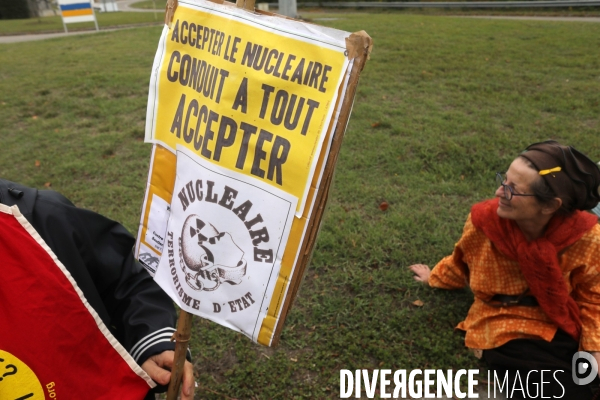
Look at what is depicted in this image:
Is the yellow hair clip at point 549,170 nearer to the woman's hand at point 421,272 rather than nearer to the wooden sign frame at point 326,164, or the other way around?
the woman's hand at point 421,272

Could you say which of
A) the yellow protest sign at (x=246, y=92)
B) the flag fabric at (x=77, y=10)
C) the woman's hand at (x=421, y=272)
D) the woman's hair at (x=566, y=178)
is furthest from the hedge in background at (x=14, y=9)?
the woman's hair at (x=566, y=178)

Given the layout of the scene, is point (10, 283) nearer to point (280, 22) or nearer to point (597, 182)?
point (280, 22)

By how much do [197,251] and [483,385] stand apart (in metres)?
1.86

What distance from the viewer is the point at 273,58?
110 centimetres

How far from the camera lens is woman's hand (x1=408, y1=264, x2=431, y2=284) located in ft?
9.82

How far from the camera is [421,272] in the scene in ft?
9.96

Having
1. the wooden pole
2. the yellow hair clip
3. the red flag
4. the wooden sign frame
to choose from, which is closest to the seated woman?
the yellow hair clip

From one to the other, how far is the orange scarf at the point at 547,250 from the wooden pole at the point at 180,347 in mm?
1622

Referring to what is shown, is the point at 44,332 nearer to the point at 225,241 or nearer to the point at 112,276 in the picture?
the point at 112,276

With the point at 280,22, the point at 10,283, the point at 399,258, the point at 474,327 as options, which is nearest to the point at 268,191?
the point at 280,22

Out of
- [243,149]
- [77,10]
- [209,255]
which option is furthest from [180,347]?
[77,10]

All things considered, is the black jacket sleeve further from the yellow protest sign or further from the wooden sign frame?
the yellow protest sign

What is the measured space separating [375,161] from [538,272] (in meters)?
2.37

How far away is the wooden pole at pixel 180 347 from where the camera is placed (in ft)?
4.27
